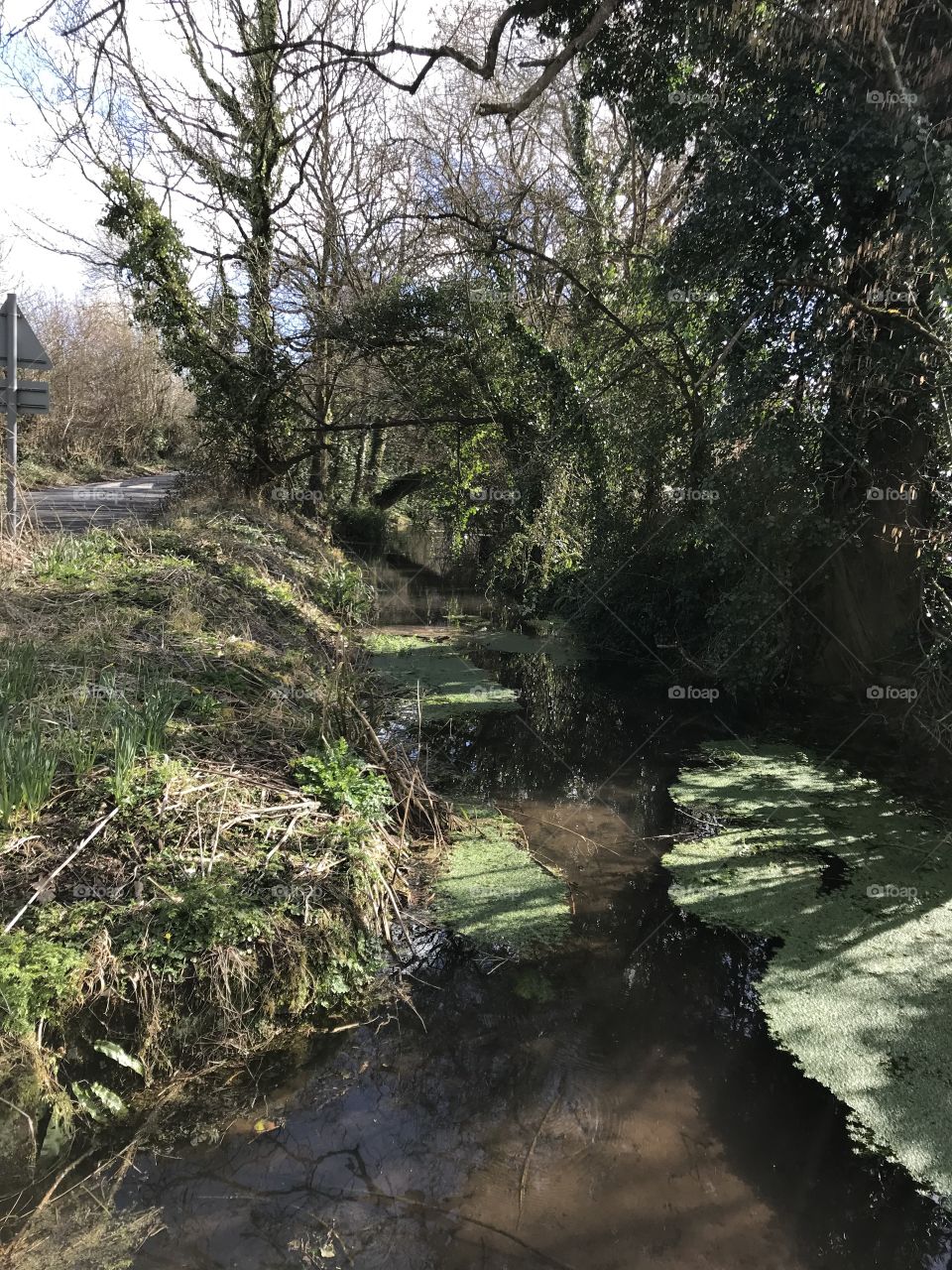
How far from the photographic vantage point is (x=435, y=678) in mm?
9078

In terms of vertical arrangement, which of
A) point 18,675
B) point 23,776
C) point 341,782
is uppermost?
point 18,675

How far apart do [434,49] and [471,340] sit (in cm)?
614

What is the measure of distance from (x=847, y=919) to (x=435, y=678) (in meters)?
5.54

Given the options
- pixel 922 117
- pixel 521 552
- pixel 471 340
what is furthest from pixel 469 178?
pixel 922 117

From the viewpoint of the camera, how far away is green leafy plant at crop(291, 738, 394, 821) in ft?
13.9

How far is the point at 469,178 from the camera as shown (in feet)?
42.4

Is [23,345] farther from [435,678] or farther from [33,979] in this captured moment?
[33,979]

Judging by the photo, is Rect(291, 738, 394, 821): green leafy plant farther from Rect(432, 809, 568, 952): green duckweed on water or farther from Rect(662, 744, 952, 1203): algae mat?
Rect(662, 744, 952, 1203): algae mat

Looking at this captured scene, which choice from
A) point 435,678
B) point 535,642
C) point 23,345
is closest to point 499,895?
point 435,678

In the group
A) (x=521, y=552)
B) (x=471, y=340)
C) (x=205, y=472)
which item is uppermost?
(x=471, y=340)

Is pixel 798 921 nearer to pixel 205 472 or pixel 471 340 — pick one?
pixel 471 340

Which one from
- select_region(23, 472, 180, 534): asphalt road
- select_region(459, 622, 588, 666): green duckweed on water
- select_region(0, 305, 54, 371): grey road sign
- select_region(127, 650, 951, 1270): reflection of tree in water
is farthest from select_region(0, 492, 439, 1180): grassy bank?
select_region(459, 622, 588, 666): green duckweed on water

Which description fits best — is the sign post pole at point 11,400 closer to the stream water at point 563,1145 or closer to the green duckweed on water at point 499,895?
the green duckweed on water at point 499,895

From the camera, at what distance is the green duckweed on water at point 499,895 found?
13.5ft
